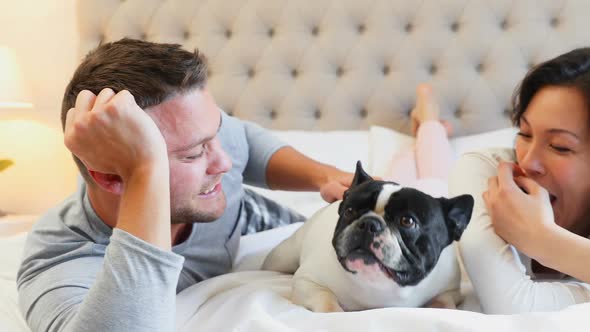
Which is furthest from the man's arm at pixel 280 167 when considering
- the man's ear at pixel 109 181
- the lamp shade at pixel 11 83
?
the lamp shade at pixel 11 83

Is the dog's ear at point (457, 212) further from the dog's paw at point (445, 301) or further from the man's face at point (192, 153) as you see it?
the man's face at point (192, 153)

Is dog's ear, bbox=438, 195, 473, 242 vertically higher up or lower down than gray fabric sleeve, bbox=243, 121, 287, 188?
higher up

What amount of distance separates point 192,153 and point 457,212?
0.48m

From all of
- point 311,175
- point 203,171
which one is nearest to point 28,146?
point 311,175

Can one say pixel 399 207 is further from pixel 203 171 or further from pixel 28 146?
pixel 28 146

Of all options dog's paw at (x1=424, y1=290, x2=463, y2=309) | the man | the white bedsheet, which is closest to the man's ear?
the man

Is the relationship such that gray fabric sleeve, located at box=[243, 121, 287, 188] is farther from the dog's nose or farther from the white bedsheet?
the dog's nose

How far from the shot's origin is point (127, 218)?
733 mm

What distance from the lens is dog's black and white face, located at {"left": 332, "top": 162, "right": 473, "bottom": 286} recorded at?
830mm

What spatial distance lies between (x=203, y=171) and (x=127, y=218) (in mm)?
244

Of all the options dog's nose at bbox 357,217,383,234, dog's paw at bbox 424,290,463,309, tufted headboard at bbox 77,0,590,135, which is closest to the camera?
dog's nose at bbox 357,217,383,234

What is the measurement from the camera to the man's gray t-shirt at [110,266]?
27.5 inches

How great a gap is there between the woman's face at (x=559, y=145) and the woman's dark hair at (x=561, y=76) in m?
0.02

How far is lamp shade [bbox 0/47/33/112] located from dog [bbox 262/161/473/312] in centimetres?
201
